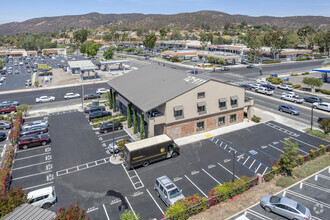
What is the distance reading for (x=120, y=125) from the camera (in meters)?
43.2

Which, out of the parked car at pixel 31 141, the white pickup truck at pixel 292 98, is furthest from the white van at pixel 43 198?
the white pickup truck at pixel 292 98

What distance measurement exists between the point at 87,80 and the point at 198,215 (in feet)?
260

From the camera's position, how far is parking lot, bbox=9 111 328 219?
24766mm

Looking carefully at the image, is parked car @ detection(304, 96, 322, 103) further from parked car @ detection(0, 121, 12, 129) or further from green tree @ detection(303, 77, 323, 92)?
parked car @ detection(0, 121, 12, 129)

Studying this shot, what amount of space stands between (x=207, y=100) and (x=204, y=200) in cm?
2154

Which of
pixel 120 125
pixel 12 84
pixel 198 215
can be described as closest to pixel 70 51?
pixel 12 84

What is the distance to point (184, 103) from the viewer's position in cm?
3809

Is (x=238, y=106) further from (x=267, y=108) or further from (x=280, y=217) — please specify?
(x=280, y=217)

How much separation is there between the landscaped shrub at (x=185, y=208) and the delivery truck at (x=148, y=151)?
10.2 m

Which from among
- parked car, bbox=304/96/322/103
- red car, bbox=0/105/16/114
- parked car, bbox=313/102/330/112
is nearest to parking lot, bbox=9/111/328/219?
parked car, bbox=313/102/330/112

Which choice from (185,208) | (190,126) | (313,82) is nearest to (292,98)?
(313,82)

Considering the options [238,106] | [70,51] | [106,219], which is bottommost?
[106,219]

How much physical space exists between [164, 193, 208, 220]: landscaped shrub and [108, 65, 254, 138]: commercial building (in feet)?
53.8

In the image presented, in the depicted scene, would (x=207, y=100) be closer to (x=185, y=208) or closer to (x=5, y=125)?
(x=185, y=208)
